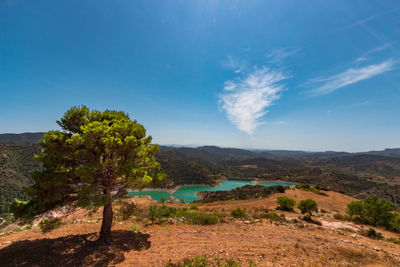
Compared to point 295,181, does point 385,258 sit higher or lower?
higher

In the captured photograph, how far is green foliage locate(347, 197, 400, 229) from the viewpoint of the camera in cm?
1551

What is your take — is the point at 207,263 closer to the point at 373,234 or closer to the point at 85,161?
the point at 85,161

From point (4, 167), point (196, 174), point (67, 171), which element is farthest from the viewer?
point (196, 174)

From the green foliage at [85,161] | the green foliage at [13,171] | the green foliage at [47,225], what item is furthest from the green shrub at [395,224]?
the green foliage at [13,171]

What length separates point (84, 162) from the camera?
7.45 m

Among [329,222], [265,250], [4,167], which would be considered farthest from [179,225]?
[4,167]

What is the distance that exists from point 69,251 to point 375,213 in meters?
26.5

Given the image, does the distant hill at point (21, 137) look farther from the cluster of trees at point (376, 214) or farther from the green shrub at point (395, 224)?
the green shrub at point (395, 224)

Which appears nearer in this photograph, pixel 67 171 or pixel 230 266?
pixel 230 266

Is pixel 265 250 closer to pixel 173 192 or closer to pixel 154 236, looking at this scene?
pixel 154 236

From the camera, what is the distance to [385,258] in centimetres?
744

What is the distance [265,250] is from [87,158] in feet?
32.1

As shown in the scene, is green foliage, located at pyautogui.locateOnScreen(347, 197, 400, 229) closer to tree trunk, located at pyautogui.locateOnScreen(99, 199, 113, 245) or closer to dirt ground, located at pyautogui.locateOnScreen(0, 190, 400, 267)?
dirt ground, located at pyautogui.locateOnScreen(0, 190, 400, 267)

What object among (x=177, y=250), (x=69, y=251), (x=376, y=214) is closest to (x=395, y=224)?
(x=376, y=214)
